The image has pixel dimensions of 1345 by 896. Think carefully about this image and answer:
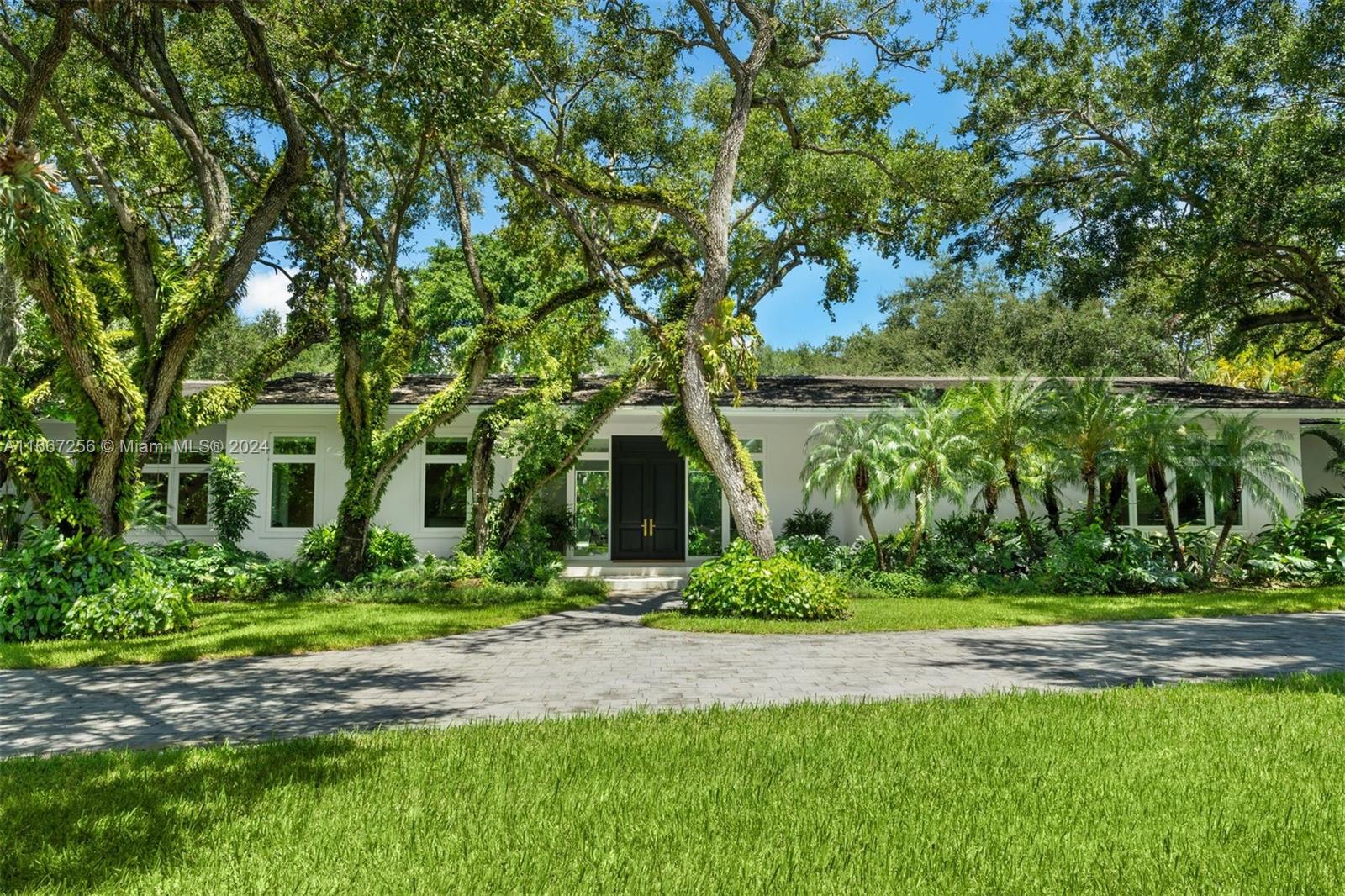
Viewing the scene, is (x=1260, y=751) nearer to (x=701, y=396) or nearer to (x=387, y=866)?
(x=387, y=866)

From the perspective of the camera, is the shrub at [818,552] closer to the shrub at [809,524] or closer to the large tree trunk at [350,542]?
the shrub at [809,524]

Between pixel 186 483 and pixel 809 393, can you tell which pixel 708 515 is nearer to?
pixel 809 393

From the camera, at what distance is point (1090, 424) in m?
14.1

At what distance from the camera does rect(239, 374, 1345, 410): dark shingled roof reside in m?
17.5

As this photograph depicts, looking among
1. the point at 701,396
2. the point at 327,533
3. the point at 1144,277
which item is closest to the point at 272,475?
the point at 327,533

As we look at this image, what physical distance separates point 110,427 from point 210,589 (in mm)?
4891

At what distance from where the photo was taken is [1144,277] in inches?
777

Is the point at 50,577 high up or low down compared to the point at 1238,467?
down

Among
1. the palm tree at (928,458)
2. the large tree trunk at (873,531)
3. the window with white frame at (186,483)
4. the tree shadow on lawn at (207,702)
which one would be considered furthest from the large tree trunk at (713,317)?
the window with white frame at (186,483)

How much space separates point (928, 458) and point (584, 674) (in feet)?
27.0

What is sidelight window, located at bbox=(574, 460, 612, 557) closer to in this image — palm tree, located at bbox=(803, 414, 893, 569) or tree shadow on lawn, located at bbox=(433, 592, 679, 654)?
tree shadow on lawn, located at bbox=(433, 592, 679, 654)

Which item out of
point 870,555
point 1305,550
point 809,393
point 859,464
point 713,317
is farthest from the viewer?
point 809,393

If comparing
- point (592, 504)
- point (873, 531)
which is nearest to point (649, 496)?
point (592, 504)

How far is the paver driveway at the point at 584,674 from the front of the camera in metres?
6.20
